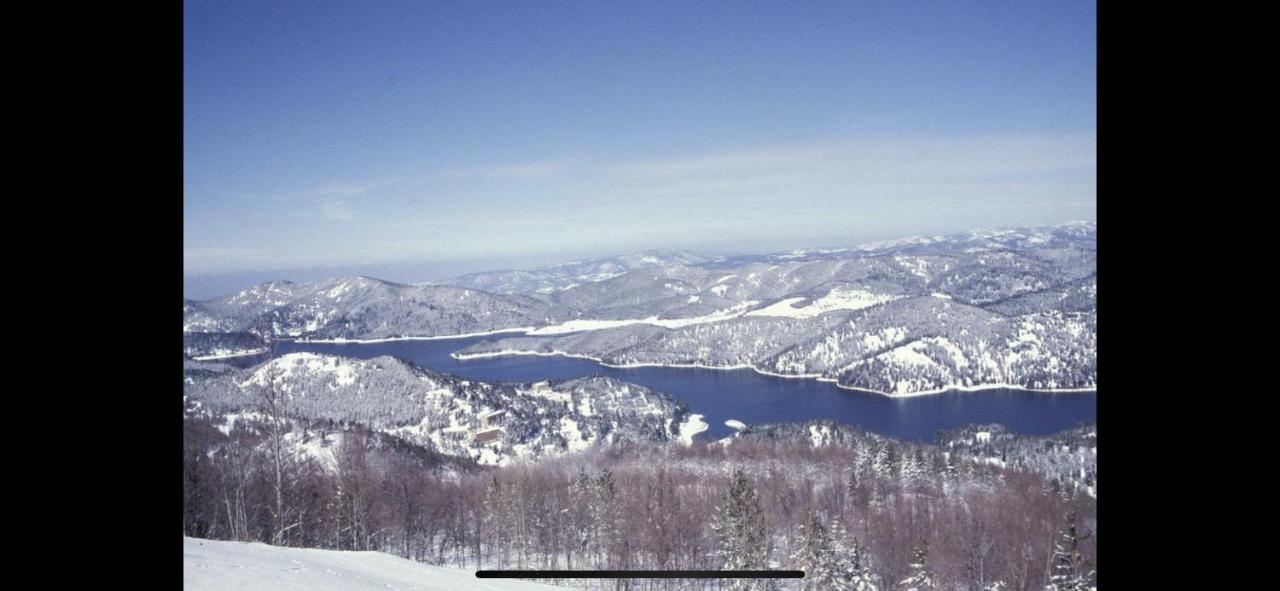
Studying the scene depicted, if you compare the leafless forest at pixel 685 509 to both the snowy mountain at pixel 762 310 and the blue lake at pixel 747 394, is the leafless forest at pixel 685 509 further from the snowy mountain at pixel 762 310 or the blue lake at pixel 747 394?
the snowy mountain at pixel 762 310

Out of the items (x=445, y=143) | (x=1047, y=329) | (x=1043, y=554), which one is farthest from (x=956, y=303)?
(x=445, y=143)

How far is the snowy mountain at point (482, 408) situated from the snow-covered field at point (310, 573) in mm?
2137

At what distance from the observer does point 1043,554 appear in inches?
176

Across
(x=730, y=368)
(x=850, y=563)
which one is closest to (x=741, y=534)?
(x=850, y=563)

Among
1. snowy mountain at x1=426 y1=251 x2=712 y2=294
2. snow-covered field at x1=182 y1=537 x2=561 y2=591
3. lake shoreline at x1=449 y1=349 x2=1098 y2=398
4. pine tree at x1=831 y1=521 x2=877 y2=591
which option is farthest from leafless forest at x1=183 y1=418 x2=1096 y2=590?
Result: snowy mountain at x1=426 y1=251 x2=712 y2=294

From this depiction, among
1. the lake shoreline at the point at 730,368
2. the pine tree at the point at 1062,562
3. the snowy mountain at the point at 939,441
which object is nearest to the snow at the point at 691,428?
the snowy mountain at the point at 939,441

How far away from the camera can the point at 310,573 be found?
3.05 meters

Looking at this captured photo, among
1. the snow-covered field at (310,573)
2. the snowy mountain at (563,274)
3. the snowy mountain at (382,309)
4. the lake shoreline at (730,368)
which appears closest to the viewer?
the snow-covered field at (310,573)

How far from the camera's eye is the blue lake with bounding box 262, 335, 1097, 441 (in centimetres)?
568

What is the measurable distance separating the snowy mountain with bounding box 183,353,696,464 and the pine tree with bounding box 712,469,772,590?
105 cm

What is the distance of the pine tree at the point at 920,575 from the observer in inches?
189

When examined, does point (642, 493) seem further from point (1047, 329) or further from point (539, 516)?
point (1047, 329)

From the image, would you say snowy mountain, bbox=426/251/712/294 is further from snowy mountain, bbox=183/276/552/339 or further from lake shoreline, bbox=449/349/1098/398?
lake shoreline, bbox=449/349/1098/398

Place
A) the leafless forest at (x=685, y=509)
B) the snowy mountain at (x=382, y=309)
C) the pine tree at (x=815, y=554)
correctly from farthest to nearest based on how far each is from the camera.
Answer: the snowy mountain at (x=382, y=309) → the pine tree at (x=815, y=554) → the leafless forest at (x=685, y=509)
